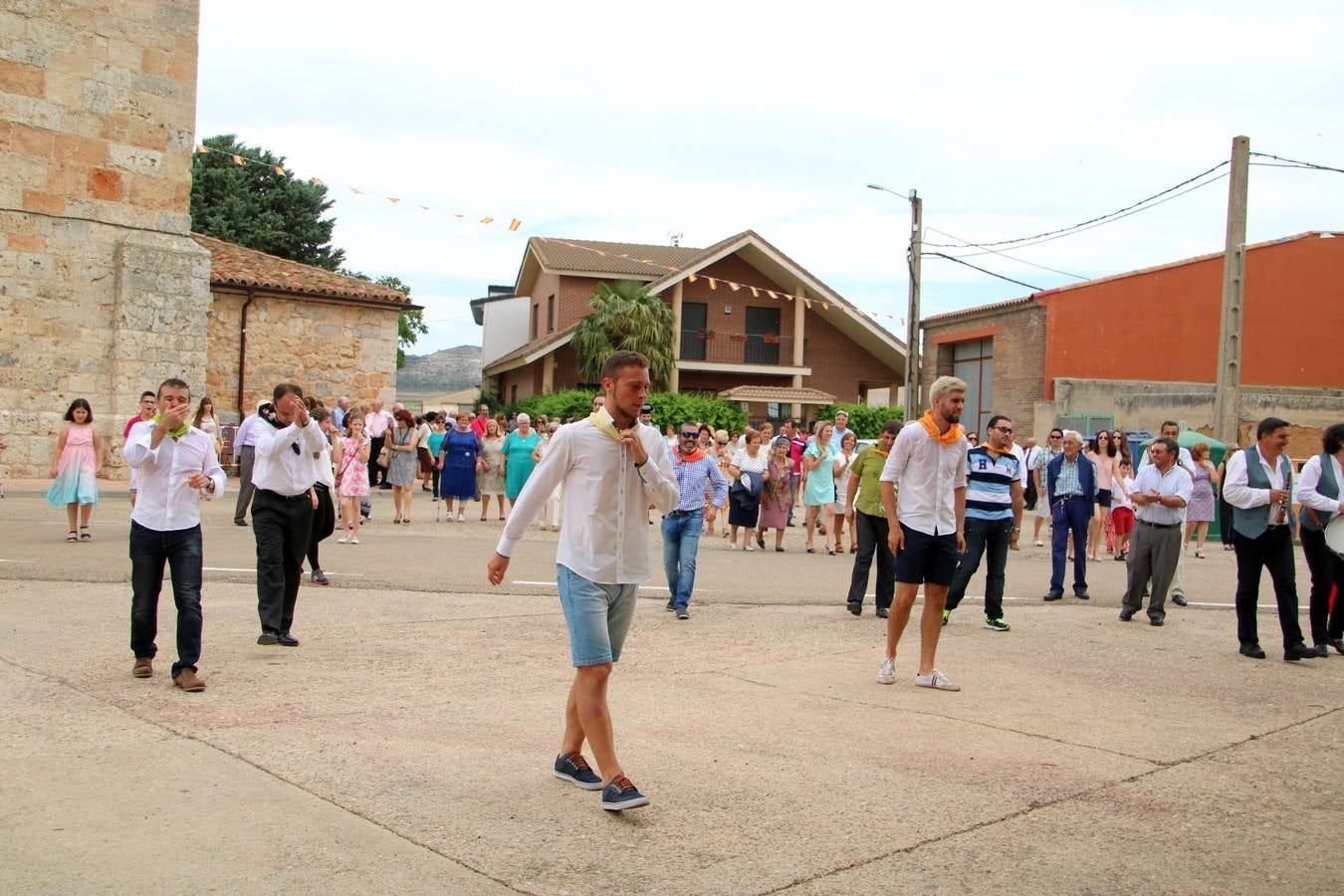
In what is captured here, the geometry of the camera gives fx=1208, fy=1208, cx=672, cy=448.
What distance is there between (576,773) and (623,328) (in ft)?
108

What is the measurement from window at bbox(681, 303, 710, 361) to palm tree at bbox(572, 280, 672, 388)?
8.98 ft

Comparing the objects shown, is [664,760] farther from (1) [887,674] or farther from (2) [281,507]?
(2) [281,507]

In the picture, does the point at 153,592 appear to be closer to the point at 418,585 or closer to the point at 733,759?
the point at 733,759

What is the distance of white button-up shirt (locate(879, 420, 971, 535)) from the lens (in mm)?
7477

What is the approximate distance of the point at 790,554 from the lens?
16391 mm

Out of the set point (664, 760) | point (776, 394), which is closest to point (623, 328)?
point (776, 394)

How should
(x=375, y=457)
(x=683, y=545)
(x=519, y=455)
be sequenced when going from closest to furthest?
(x=683, y=545), (x=519, y=455), (x=375, y=457)

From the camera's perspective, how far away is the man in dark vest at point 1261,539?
8.72 meters

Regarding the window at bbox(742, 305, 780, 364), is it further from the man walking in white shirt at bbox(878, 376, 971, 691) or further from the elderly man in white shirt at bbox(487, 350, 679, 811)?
the elderly man in white shirt at bbox(487, 350, 679, 811)

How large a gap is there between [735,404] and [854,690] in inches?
1270

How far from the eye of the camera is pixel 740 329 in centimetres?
4212

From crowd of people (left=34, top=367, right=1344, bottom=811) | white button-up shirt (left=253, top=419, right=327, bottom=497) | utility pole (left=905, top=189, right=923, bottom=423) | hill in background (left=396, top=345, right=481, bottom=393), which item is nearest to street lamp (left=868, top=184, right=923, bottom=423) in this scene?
utility pole (left=905, top=189, right=923, bottom=423)

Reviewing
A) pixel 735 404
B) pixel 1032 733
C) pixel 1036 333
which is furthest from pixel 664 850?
pixel 735 404

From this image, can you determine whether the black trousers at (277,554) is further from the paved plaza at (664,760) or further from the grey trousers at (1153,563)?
the grey trousers at (1153,563)
